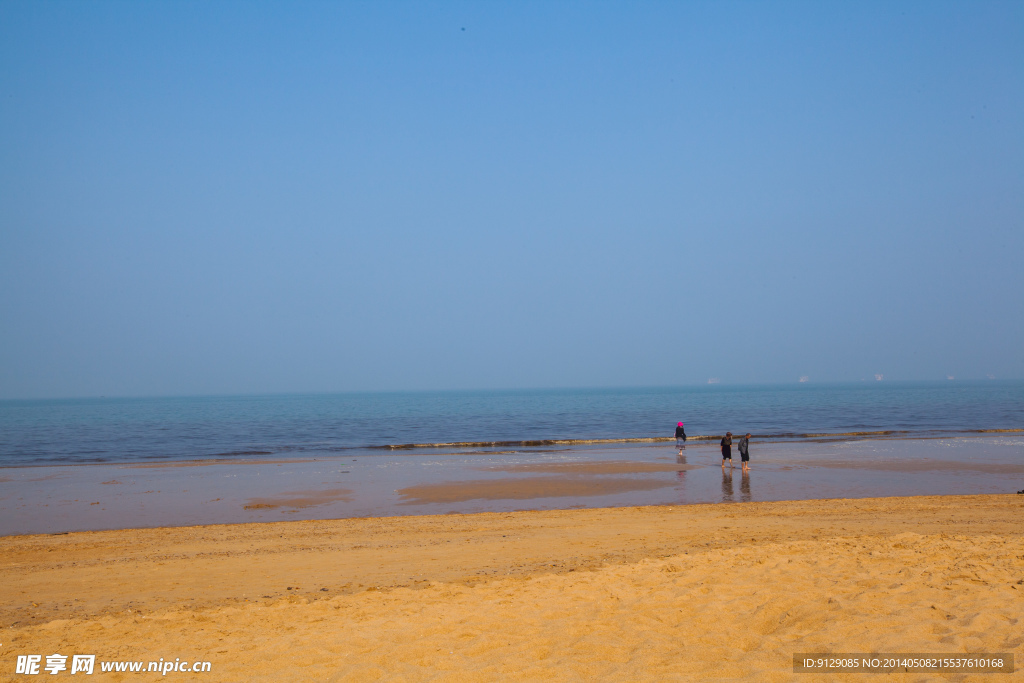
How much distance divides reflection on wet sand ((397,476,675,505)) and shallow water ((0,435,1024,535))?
4 cm

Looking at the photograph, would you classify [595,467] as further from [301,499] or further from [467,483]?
[301,499]

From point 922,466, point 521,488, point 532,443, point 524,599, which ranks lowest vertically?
point 532,443

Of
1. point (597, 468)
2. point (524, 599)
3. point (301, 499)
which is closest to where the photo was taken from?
point (524, 599)

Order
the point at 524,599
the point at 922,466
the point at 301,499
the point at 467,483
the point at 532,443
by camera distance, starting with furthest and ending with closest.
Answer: the point at 532,443 < the point at 922,466 < the point at 467,483 < the point at 301,499 < the point at 524,599

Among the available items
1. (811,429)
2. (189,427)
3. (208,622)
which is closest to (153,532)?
(208,622)

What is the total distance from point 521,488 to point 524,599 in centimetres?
1317

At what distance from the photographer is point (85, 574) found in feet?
33.6

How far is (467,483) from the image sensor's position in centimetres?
2206

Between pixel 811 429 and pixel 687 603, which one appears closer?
pixel 687 603

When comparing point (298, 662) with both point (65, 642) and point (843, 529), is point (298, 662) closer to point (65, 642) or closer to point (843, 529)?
point (65, 642)

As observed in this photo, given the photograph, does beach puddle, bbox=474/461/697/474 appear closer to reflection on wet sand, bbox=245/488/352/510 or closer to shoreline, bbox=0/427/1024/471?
shoreline, bbox=0/427/1024/471

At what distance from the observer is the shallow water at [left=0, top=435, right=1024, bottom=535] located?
1705 cm

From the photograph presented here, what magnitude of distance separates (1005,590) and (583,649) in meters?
4.77

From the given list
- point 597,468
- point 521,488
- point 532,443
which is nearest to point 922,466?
point 597,468
